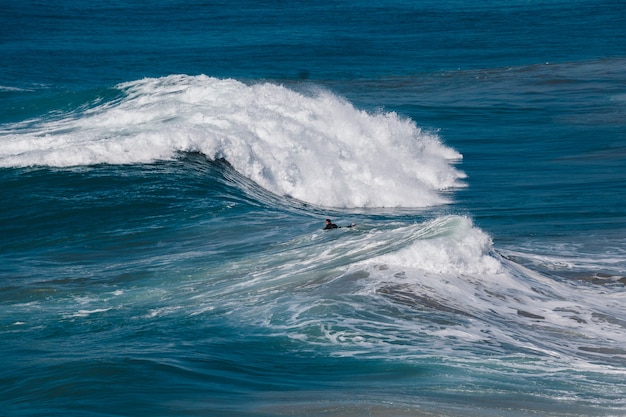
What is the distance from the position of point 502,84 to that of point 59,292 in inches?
1064

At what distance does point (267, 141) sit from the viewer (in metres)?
21.2

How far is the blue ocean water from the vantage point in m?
8.60

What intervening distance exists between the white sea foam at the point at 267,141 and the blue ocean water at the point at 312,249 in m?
0.07

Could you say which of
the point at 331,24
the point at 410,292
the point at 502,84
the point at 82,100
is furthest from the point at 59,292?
the point at 331,24

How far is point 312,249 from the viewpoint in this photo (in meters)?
13.4

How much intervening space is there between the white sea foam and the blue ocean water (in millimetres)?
68

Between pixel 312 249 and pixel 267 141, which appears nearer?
pixel 312 249

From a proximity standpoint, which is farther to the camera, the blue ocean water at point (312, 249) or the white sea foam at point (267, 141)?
the white sea foam at point (267, 141)

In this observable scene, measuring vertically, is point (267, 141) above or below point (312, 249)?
above

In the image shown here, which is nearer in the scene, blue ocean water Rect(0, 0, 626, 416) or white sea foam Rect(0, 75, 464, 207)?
blue ocean water Rect(0, 0, 626, 416)

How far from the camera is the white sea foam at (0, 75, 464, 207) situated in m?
19.6

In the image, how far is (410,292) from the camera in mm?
11320

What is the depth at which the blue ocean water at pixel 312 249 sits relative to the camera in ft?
28.2

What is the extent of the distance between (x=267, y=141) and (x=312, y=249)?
801cm
